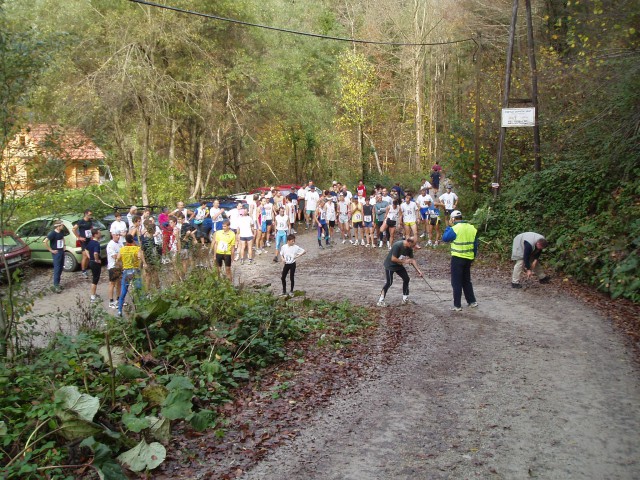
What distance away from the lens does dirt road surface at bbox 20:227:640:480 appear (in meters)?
6.64

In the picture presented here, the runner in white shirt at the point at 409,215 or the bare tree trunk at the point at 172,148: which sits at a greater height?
the bare tree trunk at the point at 172,148

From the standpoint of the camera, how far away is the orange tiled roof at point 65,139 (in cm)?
954

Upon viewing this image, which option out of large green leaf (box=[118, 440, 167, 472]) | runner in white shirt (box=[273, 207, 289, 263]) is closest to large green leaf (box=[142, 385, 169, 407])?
large green leaf (box=[118, 440, 167, 472])

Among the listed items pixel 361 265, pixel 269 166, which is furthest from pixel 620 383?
pixel 269 166

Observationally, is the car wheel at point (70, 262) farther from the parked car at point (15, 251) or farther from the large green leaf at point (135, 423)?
the large green leaf at point (135, 423)

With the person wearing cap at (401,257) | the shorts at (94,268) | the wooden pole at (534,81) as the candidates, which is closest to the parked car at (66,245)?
the shorts at (94,268)

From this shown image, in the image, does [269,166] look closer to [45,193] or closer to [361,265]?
[361,265]

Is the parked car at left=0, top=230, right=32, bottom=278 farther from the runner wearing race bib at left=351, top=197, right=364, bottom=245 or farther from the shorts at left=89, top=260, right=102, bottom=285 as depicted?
the runner wearing race bib at left=351, top=197, right=364, bottom=245

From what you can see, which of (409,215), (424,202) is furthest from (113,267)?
(424,202)

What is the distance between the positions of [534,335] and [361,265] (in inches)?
345

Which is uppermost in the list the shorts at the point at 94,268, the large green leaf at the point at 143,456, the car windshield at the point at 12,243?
the car windshield at the point at 12,243

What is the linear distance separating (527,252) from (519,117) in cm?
605

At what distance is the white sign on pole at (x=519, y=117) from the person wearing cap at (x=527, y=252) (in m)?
5.42

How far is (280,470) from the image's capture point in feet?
21.8
